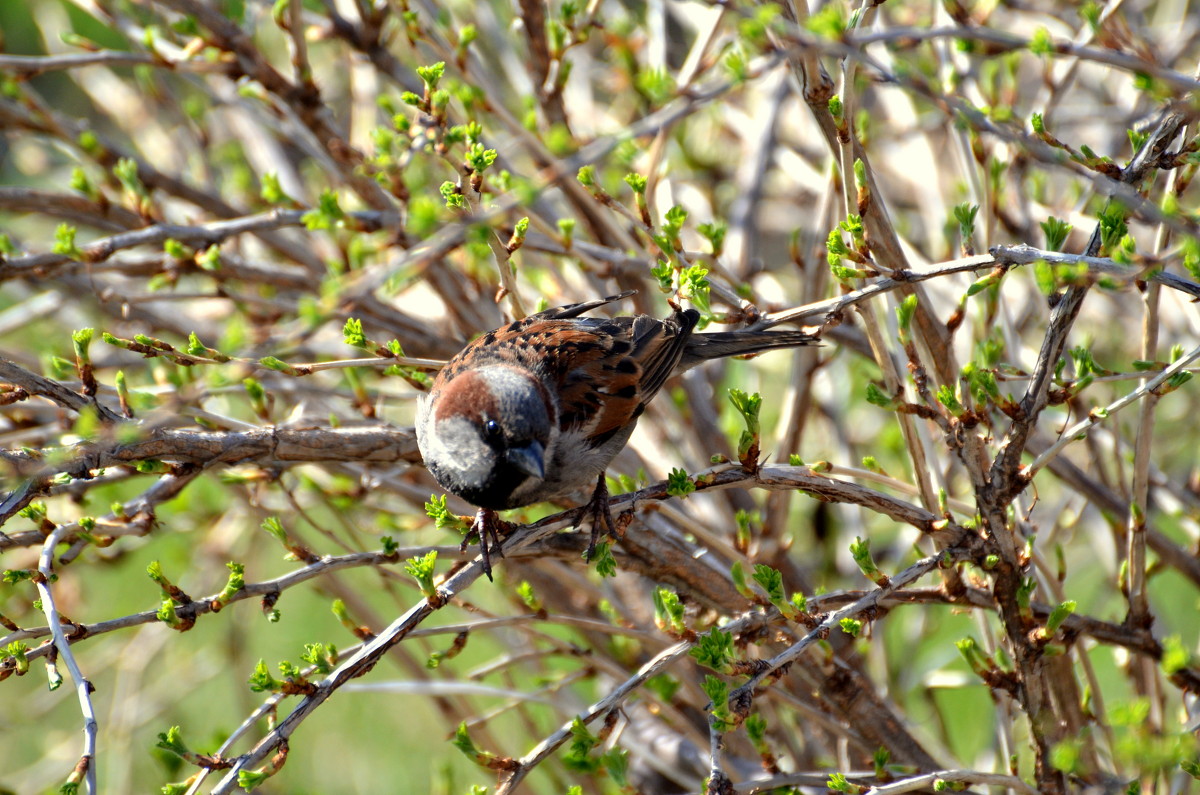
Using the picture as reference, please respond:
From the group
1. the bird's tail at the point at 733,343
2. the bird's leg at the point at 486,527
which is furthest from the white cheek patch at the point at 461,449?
the bird's tail at the point at 733,343

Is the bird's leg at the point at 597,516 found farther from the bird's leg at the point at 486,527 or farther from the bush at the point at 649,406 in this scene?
the bird's leg at the point at 486,527

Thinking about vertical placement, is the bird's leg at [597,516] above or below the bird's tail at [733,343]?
below

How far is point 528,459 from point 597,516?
0.21 m

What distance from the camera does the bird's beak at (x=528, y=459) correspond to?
7.33ft

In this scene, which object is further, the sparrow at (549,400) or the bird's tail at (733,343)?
the bird's tail at (733,343)

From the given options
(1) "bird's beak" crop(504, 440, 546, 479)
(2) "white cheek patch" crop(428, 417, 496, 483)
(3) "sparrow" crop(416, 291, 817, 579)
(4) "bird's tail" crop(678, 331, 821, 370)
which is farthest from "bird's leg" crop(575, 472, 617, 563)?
(4) "bird's tail" crop(678, 331, 821, 370)

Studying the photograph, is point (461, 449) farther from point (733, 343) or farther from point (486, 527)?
point (733, 343)

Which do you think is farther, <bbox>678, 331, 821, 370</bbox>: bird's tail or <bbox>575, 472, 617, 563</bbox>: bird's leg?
<bbox>678, 331, 821, 370</bbox>: bird's tail

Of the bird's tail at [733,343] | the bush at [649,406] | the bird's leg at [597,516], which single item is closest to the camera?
the bush at [649,406]

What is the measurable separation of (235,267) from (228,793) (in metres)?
1.78

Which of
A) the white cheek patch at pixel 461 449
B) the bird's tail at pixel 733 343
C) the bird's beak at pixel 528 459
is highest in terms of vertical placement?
the bird's tail at pixel 733 343

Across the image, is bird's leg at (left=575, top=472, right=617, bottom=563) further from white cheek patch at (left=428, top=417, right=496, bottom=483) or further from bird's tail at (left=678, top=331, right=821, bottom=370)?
bird's tail at (left=678, top=331, right=821, bottom=370)

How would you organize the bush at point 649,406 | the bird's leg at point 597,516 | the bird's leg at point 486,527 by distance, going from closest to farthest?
the bush at point 649,406, the bird's leg at point 597,516, the bird's leg at point 486,527

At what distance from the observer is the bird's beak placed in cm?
223
